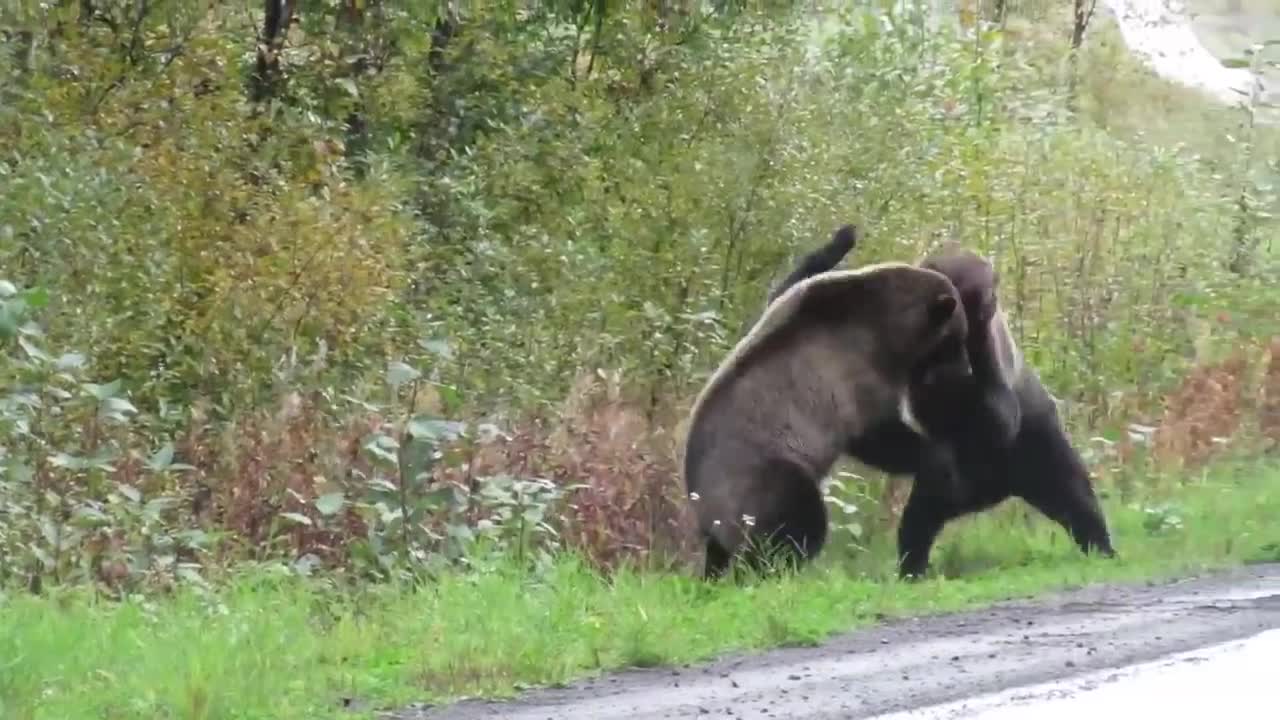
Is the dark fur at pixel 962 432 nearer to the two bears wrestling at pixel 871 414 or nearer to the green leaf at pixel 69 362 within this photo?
the two bears wrestling at pixel 871 414

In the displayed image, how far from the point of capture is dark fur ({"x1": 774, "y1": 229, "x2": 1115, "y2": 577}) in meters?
10.5

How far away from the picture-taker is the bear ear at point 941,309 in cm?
1023

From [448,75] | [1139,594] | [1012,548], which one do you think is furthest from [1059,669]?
[448,75]

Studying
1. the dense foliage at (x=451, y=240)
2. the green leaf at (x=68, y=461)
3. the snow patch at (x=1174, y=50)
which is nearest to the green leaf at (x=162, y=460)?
the dense foliage at (x=451, y=240)

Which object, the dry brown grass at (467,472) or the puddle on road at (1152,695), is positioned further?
the dry brown grass at (467,472)

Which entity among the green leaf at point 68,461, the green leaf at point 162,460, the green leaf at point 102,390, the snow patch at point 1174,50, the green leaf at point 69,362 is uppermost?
the snow patch at point 1174,50

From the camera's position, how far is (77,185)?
10672 millimetres

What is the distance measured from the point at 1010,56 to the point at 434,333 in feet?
31.7

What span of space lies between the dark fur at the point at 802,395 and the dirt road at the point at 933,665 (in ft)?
4.40

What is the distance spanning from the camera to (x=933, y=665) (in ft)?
24.2

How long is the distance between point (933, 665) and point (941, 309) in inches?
128

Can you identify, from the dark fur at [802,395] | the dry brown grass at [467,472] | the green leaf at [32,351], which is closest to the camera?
the green leaf at [32,351]

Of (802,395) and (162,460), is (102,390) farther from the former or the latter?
(802,395)

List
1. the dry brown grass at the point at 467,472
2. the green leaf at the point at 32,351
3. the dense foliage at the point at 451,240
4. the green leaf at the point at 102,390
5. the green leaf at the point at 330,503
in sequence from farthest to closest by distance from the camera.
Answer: the dry brown grass at the point at 467,472, the dense foliage at the point at 451,240, the green leaf at the point at 330,503, the green leaf at the point at 102,390, the green leaf at the point at 32,351
